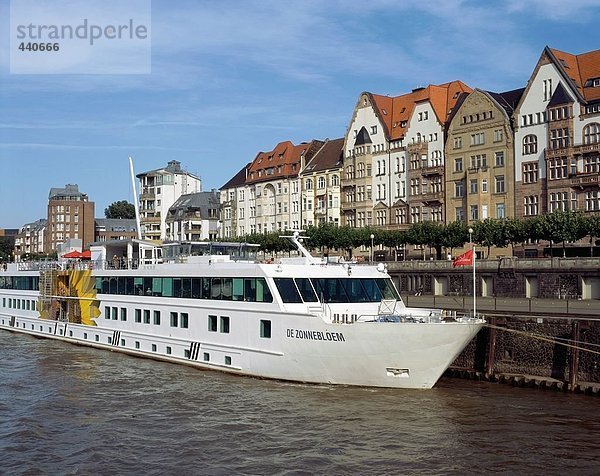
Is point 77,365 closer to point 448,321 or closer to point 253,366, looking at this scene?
point 253,366

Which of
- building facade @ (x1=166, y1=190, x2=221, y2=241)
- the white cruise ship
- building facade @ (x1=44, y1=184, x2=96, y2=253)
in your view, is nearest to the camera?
the white cruise ship

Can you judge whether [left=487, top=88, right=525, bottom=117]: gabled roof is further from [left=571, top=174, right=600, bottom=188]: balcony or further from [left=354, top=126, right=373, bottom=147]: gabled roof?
[left=354, top=126, right=373, bottom=147]: gabled roof

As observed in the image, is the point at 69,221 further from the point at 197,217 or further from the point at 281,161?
the point at 281,161

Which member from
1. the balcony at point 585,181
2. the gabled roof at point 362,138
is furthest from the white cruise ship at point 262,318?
the gabled roof at point 362,138

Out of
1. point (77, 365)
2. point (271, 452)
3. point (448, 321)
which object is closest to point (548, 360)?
point (448, 321)

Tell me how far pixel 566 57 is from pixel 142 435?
60275 millimetres

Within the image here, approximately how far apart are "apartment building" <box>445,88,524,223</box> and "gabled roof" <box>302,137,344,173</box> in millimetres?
18475

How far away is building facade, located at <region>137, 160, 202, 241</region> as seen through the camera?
12762cm

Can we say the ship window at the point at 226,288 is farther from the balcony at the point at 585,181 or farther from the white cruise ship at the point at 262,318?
the balcony at the point at 585,181

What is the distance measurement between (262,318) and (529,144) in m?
47.9

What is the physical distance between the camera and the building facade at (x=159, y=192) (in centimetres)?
12762

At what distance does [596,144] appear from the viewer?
61.6 metres

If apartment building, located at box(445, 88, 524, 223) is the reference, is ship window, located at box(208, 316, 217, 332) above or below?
below

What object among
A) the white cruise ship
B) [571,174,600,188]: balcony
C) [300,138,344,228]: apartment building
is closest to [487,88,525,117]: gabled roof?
[571,174,600,188]: balcony
